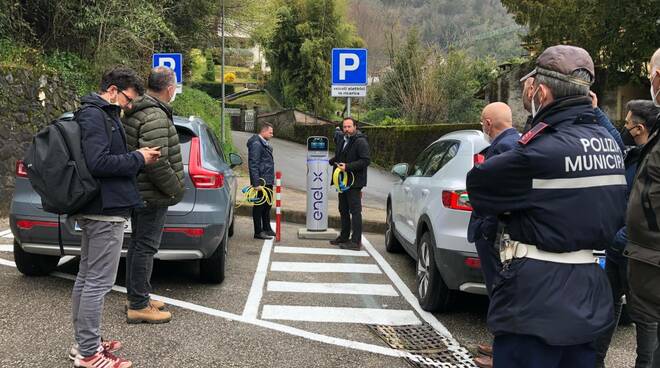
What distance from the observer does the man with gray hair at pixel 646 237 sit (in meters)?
2.00

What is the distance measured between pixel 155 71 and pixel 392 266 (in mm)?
3757

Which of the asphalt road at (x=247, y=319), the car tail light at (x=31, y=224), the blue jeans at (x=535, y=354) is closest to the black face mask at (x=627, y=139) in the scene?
the asphalt road at (x=247, y=319)

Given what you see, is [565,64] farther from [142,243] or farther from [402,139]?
[402,139]

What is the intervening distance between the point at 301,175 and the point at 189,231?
43.1 ft

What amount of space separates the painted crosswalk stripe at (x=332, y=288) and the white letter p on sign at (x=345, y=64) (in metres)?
4.37

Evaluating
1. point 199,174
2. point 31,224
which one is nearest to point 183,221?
point 199,174

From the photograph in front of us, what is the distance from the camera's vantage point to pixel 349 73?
30.7 ft

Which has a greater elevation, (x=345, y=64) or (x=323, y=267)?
(x=345, y=64)

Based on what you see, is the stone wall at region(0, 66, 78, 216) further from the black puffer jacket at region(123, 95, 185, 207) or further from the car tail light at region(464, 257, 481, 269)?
the car tail light at region(464, 257, 481, 269)

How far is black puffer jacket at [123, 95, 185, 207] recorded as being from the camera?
4020 mm

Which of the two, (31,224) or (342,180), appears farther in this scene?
(342,180)

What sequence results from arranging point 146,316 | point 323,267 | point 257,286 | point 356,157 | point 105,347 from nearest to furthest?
point 105,347
point 146,316
point 257,286
point 323,267
point 356,157

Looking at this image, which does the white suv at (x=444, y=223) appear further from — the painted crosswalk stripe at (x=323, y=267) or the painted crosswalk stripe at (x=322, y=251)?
the painted crosswalk stripe at (x=322, y=251)

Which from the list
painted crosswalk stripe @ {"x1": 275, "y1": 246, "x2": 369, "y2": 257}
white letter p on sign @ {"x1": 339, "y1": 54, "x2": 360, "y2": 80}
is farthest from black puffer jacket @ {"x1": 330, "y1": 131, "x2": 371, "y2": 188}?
white letter p on sign @ {"x1": 339, "y1": 54, "x2": 360, "y2": 80}
